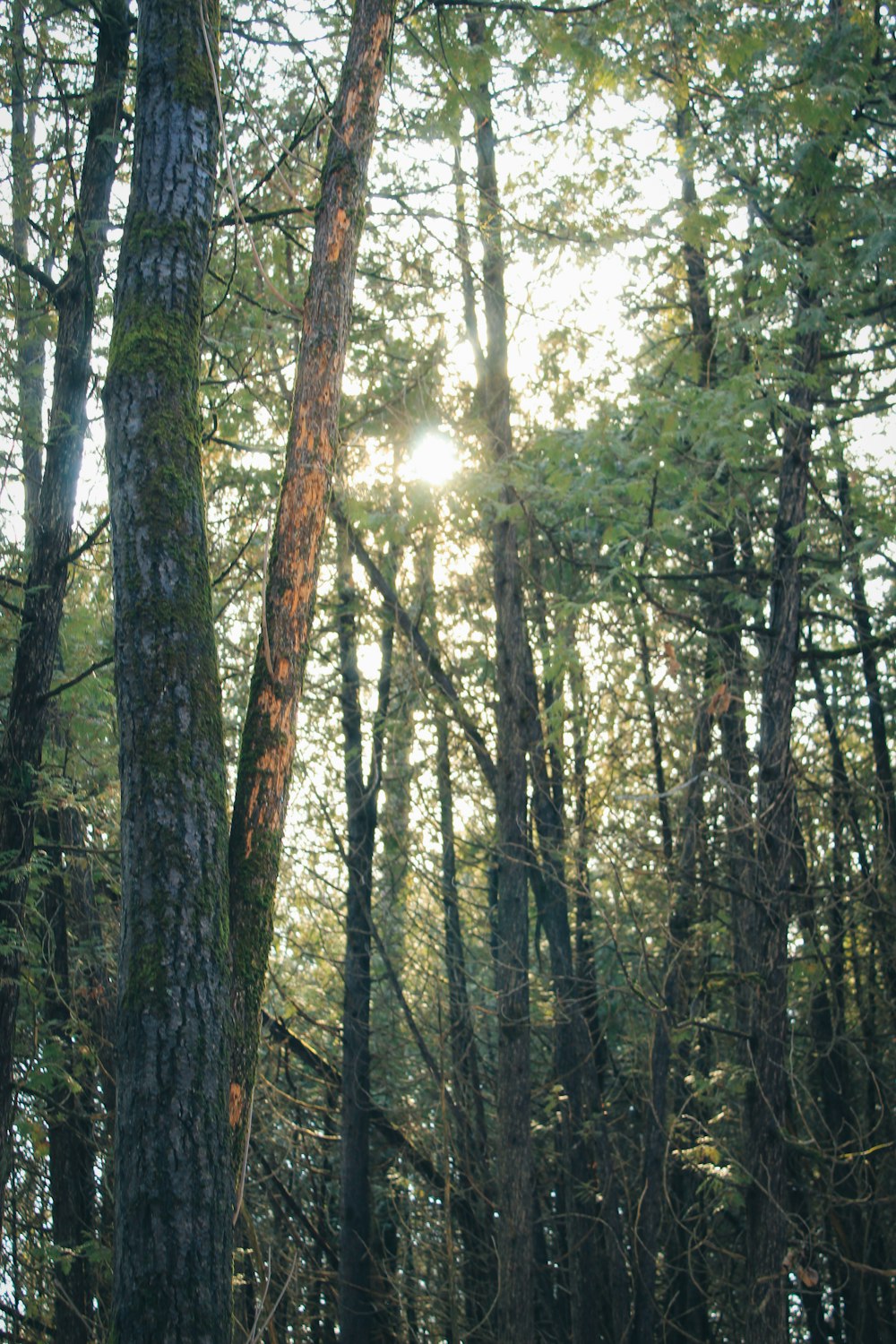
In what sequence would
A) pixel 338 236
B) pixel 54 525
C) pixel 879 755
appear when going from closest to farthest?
1. pixel 338 236
2. pixel 54 525
3. pixel 879 755

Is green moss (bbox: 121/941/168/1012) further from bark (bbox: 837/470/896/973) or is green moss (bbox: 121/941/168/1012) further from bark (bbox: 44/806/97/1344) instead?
bark (bbox: 837/470/896/973)

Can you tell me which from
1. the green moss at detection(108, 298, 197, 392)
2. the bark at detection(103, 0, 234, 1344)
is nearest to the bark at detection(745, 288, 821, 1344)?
the bark at detection(103, 0, 234, 1344)

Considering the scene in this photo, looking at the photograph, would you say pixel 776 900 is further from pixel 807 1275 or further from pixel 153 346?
pixel 153 346

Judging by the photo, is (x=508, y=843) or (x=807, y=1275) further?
(x=508, y=843)

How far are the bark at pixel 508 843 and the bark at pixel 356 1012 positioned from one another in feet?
5.98

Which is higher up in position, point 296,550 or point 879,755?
point 879,755

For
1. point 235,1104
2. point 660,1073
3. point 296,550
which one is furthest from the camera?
point 660,1073

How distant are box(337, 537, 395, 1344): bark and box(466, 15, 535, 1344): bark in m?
1.82

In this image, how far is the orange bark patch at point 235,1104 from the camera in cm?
269

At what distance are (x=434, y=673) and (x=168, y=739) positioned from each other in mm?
8399

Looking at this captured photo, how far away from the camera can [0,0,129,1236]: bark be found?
17.7ft

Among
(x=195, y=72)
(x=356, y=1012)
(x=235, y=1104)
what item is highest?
(x=195, y=72)

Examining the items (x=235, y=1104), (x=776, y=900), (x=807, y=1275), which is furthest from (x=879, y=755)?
(x=235, y=1104)

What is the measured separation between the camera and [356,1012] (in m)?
12.0
